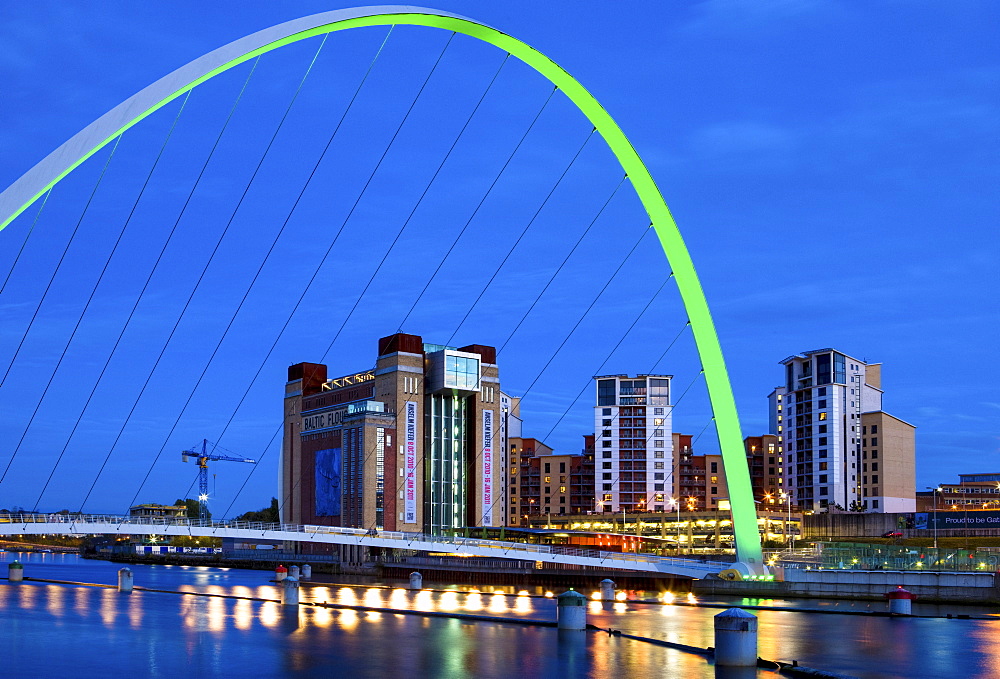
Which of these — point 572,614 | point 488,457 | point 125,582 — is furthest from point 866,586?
point 488,457

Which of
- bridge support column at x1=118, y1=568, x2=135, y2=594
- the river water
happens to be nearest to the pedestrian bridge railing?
bridge support column at x1=118, y1=568, x2=135, y2=594

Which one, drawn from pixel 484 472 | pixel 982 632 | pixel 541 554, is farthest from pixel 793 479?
pixel 982 632

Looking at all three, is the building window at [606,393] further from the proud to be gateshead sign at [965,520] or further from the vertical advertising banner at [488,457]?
the proud to be gateshead sign at [965,520]

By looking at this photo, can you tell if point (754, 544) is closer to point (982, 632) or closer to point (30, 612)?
point (982, 632)

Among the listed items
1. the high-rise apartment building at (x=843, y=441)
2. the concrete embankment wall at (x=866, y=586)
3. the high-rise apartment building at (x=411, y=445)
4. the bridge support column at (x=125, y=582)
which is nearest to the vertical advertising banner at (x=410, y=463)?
the high-rise apartment building at (x=411, y=445)

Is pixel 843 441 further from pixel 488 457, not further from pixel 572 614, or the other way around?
pixel 572 614

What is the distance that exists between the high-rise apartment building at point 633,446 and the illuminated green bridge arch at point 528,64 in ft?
355

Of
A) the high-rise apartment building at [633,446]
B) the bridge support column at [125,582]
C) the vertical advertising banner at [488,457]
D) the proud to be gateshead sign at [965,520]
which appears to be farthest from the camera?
the high-rise apartment building at [633,446]

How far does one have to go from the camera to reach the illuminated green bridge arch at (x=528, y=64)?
2573cm

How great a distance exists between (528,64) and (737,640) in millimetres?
24724

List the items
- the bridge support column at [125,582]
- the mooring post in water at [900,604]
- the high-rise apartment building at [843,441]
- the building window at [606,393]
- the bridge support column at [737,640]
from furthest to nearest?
the building window at [606,393], the high-rise apartment building at [843,441], the bridge support column at [125,582], the mooring post in water at [900,604], the bridge support column at [737,640]

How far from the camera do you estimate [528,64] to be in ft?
126

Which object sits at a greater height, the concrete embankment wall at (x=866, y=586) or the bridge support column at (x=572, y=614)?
the bridge support column at (x=572, y=614)

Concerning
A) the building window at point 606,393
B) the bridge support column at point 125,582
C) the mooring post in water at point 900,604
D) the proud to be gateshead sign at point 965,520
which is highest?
the building window at point 606,393
